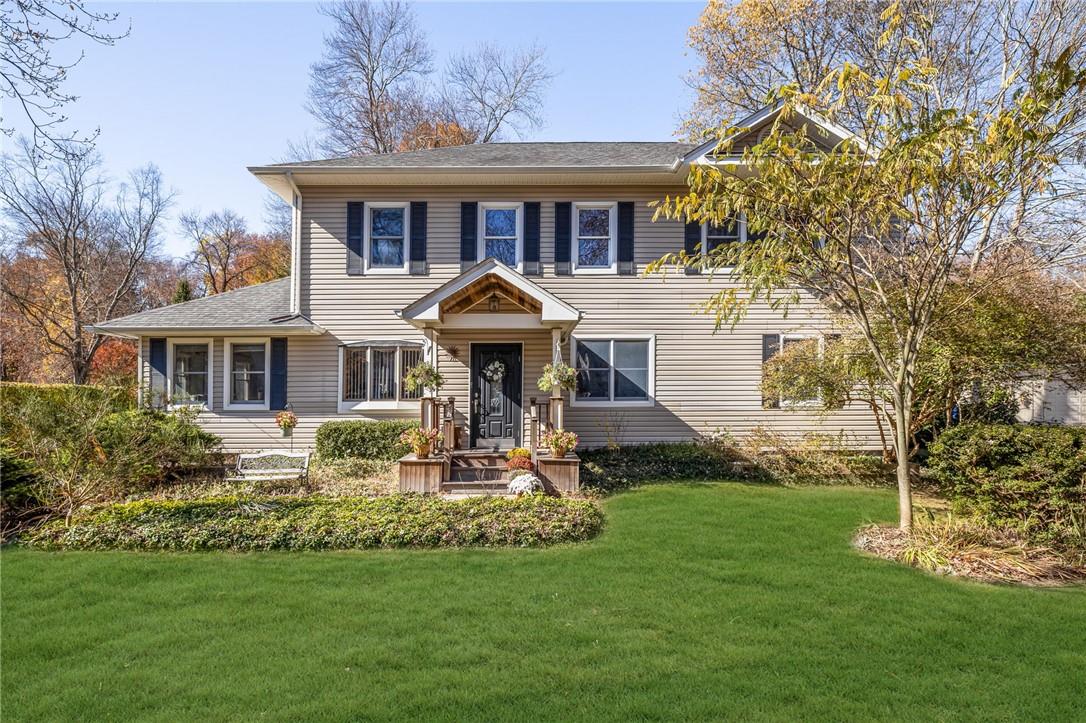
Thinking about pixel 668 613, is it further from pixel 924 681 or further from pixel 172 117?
pixel 172 117

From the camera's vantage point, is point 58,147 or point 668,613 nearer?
point 668,613

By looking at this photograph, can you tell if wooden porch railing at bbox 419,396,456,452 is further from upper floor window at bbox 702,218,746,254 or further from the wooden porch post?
upper floor window at bbox 702,218,746,254

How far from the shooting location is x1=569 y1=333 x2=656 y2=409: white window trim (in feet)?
39.7

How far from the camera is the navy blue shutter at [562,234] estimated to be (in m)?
12.1

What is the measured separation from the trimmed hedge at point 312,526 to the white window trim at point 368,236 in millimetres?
5872

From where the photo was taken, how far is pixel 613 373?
12195 millimetres

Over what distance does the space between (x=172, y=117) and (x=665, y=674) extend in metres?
10.5

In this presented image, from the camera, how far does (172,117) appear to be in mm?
9156

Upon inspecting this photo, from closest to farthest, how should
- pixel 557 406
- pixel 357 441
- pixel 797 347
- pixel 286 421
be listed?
pixel 557 406 → pixel 797 347 → pixel 357 441 → pixel 286 421

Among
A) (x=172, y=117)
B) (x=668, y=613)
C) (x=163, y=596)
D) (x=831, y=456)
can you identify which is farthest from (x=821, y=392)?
(x=172, y=117)

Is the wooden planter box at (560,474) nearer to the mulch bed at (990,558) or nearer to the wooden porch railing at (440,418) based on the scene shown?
the wooden porch railing at (440,418)

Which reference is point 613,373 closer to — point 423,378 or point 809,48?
point 423,378

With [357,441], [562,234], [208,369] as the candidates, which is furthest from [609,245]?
[208,369]

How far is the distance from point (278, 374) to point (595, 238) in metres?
7.31
